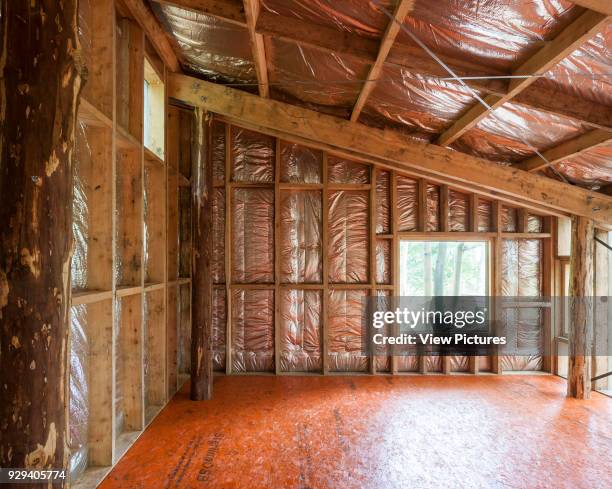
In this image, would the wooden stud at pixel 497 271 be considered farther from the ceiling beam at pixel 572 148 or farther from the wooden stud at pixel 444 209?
the ceiling beam at pixel 572 148

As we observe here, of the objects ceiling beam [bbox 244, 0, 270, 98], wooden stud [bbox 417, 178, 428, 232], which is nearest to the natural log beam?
wooden stud [bbox 417, 178, 428, 232]

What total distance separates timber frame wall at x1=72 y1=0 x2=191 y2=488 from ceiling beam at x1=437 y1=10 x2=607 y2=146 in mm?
2870

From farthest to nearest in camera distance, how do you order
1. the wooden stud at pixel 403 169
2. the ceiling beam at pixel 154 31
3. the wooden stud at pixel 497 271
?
the wooden stud at pixel 497 271, the wooden stud at pixel 403 169, the ceiling beam at pixel 154 31

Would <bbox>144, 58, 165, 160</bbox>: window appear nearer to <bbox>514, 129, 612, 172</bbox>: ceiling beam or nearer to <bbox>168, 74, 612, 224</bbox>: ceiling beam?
<bbox>168, 74, 612, 224</bbox>: ceiling beam

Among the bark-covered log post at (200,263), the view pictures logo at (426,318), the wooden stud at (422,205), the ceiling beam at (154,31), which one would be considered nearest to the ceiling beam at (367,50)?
the ceiling beam at (154,31)

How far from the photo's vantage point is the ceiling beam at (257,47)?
8.30 ft

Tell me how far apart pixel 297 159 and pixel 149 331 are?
279cm

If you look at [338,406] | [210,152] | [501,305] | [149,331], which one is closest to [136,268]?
[149,331]

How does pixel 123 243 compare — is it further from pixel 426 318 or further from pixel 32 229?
pixel 426 318

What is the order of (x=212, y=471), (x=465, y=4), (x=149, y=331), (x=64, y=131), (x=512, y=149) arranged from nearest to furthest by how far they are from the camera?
1. (x=64, y=131)
2. (x=465, y=4)
3. (x=212, y=471)
4. (x=149, y=331)
5. (x=512, y=149)

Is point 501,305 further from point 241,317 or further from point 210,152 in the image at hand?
point 210,152

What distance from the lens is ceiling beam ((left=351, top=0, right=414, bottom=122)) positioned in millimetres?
2182

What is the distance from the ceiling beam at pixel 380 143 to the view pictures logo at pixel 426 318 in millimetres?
1887

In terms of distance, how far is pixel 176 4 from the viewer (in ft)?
8.98
